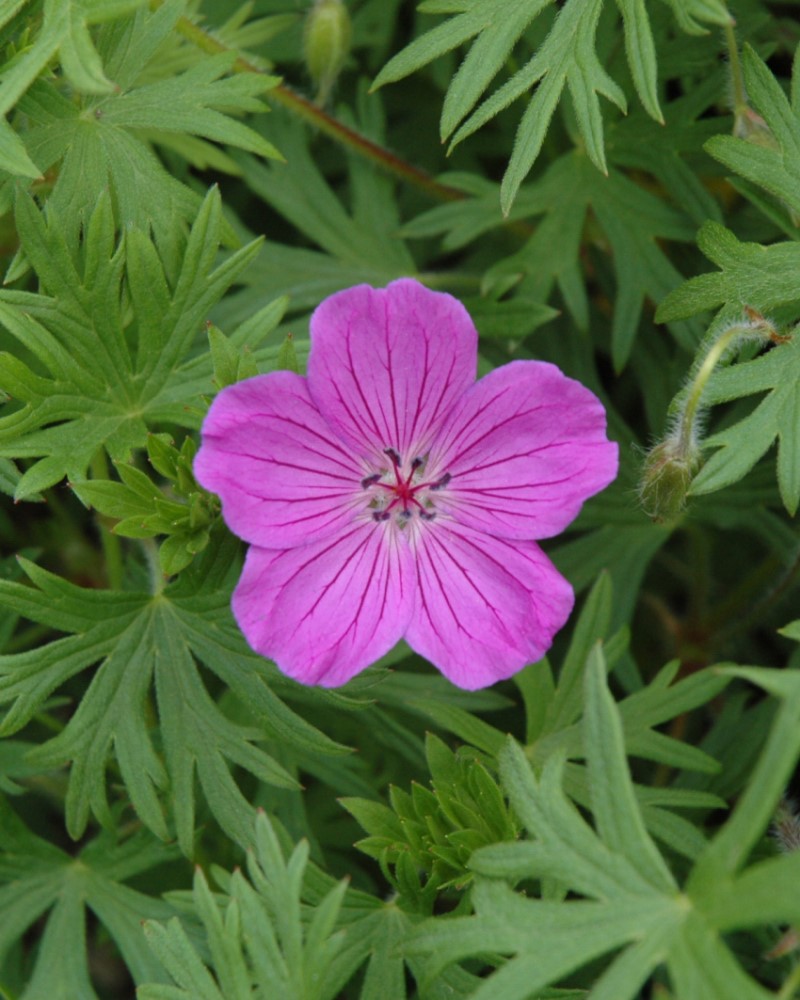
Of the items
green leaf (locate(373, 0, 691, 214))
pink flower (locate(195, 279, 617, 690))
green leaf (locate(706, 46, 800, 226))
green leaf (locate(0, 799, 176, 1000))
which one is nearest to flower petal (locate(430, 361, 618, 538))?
pink flower (locate(195, 279, 617, 690))

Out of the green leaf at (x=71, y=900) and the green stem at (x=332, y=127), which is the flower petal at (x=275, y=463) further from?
the green stem at (x=332, y=127)

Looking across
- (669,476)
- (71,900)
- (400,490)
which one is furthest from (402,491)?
(71,900)

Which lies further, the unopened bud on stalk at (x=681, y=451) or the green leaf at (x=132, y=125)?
the green leaf at (x=132, y=125)

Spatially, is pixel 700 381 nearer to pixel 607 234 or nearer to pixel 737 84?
Result: pixel 737 84

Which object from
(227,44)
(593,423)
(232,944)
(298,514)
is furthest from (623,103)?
(232,944)

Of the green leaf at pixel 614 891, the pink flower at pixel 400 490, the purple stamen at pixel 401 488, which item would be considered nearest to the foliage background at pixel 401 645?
the green leaf at pixel 614 891

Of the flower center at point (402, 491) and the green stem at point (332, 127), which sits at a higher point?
the green stem at point (332, 127)

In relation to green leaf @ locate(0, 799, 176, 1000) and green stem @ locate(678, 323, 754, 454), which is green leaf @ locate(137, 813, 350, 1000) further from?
green stem @ locate(678, 323, 754, 454)
